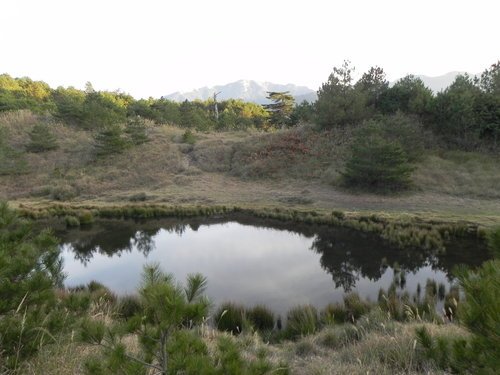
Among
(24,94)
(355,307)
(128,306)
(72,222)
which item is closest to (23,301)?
(128,306)

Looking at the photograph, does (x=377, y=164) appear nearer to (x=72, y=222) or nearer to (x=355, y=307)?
(x=355, y=307)

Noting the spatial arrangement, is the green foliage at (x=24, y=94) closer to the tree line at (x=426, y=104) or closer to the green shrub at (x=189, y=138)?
the green shrub at (x=189, y=138)

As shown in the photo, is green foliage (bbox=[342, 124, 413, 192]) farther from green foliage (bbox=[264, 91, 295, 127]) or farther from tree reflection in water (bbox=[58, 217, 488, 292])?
green foliage (bbox=[264, 91, 295, 127])

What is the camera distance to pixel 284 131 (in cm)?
3133

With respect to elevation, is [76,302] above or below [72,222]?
above

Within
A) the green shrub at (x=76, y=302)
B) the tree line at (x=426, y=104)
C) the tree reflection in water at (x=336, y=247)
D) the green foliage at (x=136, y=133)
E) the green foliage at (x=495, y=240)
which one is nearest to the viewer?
the green foliage at (x=495, y=240)

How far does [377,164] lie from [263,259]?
414 inches

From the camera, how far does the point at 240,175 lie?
27.5 m

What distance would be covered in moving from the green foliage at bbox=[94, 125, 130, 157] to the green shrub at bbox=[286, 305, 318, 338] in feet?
81.6

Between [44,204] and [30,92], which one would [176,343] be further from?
[30,92]

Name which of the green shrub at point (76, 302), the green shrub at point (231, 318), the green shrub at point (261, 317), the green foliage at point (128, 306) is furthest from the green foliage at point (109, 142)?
the green shrub at point (76, 302)

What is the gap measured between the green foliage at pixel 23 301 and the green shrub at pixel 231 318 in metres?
3.91

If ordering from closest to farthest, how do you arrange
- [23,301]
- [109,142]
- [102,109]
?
[23,301] → [109,142] → [102,109]

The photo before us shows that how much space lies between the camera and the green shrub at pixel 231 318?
704cm
